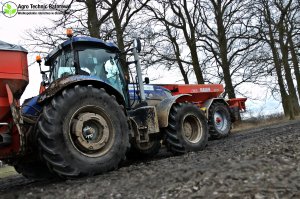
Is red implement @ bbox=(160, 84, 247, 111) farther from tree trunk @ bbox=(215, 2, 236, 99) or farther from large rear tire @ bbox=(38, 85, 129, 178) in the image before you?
tree trunk @ bbox=(215, 2, 236, 99)

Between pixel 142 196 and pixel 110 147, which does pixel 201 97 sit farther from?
pixel 142 196

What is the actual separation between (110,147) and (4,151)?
59.2 inches

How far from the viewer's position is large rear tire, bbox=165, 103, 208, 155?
26.2 feet

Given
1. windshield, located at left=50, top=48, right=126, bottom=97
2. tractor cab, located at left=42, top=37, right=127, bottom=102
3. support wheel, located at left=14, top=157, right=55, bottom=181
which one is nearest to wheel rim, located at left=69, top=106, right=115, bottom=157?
tractor cab, located at left=42, top=37, right=127, bottom=102

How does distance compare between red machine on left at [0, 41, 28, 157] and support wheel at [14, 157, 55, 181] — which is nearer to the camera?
red machine on left at [0, 41, 28, 157]

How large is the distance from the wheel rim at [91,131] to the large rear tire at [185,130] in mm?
2206

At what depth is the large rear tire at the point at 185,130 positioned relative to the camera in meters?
7.98

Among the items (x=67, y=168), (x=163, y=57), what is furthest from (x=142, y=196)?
(x=163, y=57)

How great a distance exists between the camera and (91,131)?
5.83 meters

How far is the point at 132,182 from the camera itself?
439cm

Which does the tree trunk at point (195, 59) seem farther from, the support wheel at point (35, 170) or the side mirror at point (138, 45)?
the support wheel at point (35, 170)

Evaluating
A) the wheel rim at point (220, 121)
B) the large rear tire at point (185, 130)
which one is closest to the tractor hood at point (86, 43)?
the large rear tire at point (185, 130)

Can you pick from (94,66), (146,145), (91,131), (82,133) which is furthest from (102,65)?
(146,145)

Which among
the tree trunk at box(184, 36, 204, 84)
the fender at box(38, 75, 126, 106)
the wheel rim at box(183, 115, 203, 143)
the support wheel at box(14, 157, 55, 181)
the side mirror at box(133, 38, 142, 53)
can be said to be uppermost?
the tree trunk at box(184, 36, 204, 84)
